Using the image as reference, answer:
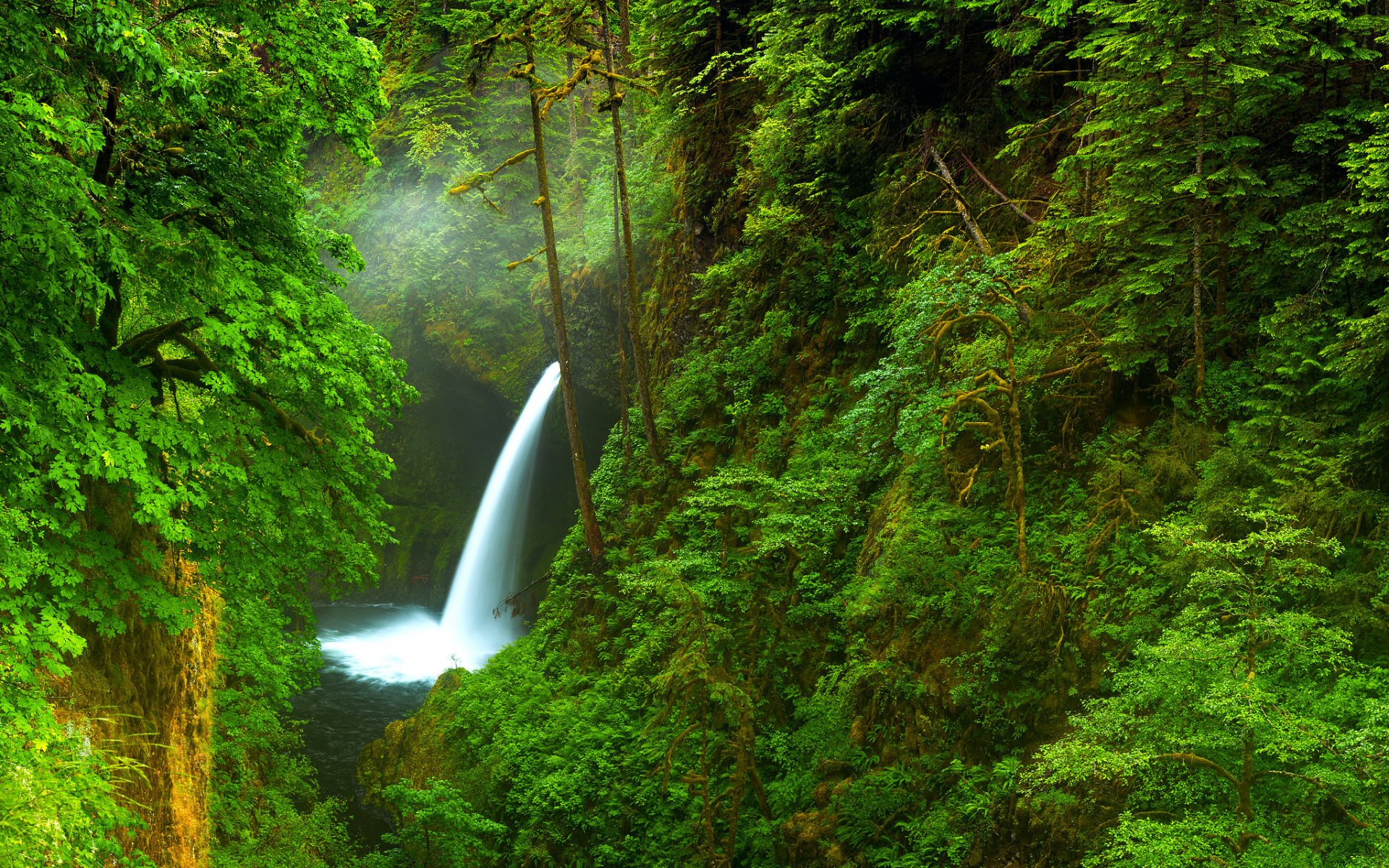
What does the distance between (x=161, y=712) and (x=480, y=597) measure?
594 inches

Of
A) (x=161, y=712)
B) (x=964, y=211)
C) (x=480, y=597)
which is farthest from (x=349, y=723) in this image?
(x=964, y=211)

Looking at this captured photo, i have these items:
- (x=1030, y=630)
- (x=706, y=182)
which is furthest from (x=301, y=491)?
(x=706, y=182)

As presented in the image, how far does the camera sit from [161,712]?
681cm

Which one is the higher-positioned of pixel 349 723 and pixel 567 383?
pixel 567 383

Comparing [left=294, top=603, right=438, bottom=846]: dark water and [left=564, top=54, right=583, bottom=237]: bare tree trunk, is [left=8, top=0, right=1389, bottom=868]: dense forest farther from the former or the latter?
[left=564, top=54, right=583, bottom=237]: bare tree trunk

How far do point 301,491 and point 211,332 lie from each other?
6.60ft

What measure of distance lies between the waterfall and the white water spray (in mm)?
22

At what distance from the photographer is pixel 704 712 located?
26.9 feet

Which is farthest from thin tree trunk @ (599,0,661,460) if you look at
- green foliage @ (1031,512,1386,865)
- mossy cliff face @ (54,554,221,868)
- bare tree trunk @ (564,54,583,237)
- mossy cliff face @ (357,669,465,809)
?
green foliage @ (1031,512,1386,865)

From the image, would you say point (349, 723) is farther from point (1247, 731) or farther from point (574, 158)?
point (574, 158)

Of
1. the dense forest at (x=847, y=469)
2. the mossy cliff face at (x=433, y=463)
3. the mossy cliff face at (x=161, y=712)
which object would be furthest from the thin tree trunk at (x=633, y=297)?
the mossy cliff face at (x=433, y=463)

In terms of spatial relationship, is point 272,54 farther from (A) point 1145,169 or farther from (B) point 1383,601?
(B) point 1383,601

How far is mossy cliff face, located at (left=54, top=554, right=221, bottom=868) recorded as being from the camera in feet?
19.1

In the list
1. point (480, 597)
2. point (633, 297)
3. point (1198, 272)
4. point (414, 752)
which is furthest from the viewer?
point (480, 597)
